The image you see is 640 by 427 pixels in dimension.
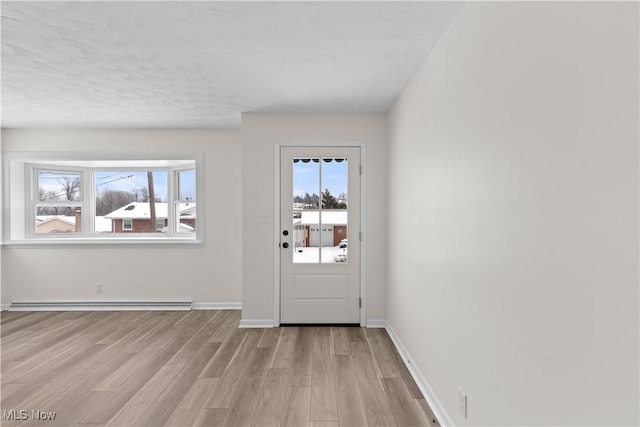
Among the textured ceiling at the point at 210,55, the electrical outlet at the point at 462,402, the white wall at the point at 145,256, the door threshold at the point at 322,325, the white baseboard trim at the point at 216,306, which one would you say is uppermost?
the textured ceiling at the point at 210,55

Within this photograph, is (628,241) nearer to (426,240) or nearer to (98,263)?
(426,240)

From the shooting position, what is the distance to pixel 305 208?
4.14m

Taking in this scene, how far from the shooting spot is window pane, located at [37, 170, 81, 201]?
5051 mm

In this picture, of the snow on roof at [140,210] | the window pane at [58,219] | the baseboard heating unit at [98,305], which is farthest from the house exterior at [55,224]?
the baseboard heating unit at [98,305]

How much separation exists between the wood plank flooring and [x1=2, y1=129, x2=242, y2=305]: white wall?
0.64 meters

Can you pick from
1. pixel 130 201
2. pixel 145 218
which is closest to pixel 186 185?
pixel 145 218

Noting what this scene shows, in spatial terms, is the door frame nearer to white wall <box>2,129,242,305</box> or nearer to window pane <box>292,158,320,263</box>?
window pane <box>292,158,320,263</box>

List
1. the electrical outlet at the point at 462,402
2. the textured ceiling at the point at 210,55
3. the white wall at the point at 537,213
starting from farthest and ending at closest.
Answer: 1. the textured ceiling at the point at 210,55
2. the electrical outlet at the point at 462,402
3. the white wall at the point at 537,213

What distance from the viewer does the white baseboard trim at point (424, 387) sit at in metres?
2.17

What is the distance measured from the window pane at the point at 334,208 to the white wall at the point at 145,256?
1.32 meters

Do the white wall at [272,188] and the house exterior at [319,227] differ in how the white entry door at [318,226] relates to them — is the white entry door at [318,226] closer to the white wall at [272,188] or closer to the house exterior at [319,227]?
the house exterior at [319,227]

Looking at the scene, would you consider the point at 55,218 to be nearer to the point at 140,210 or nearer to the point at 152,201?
the point at 140,210

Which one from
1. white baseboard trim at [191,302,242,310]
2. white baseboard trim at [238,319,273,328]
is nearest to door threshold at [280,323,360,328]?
white baseboard trim at [238,319,273,328]

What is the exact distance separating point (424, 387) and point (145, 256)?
390cm
